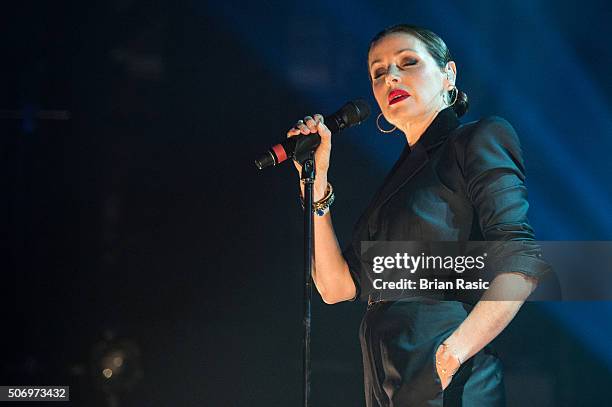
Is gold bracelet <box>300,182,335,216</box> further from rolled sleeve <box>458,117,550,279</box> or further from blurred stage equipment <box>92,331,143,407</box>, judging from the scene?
blurred stage equipment <box>92,331,143,407</box>

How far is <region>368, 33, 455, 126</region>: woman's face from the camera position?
1.82 metres

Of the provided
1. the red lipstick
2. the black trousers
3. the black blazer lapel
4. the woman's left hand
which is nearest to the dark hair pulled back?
the red lipstick

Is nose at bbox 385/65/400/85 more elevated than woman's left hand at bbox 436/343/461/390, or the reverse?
nose at bbox 385/65/400/85

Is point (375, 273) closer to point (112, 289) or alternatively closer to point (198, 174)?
point (198, 174)

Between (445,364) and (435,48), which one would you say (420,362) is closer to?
(445,364)

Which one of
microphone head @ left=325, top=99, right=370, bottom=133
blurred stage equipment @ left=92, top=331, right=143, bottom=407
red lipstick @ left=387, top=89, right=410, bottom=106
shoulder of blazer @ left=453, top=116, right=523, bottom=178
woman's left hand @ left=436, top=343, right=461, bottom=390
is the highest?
red lipstick @ left=387, top=89, right=410, bottom=106

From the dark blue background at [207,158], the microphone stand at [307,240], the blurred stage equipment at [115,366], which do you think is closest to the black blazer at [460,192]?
the microphone stand at [307,240]

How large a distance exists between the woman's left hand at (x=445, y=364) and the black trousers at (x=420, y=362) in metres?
0.02

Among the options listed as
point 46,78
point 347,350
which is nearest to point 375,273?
point 347,350

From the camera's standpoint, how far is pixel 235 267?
2389 mm

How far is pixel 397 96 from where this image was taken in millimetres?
1835

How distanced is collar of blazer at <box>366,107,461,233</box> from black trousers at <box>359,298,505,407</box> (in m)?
0.28

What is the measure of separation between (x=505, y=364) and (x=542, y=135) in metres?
0.73

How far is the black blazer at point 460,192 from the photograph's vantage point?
1541 millimetres
